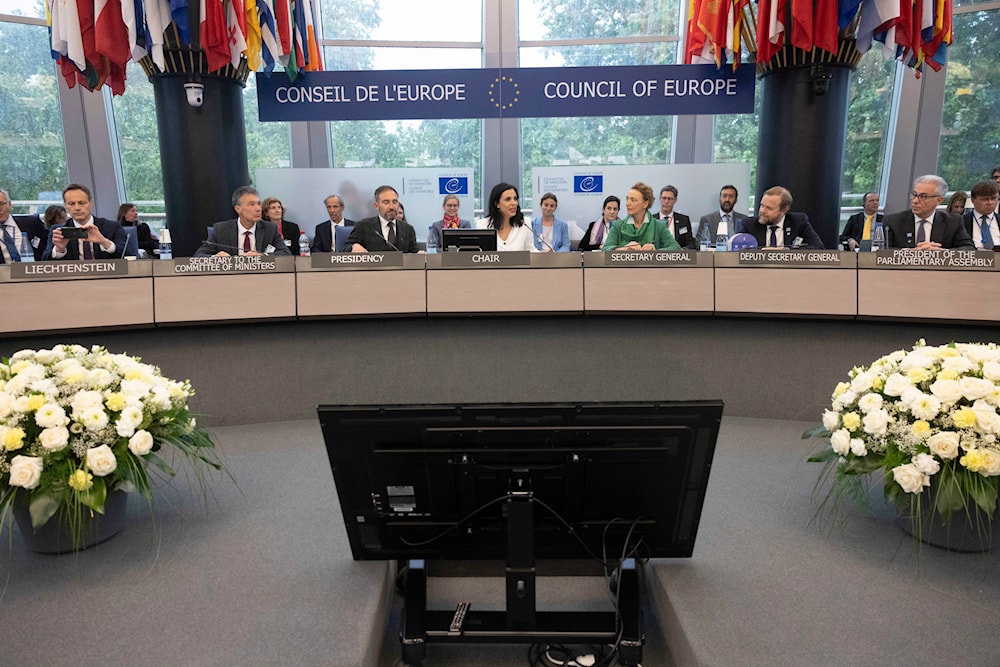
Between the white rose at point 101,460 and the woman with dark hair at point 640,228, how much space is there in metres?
2.99

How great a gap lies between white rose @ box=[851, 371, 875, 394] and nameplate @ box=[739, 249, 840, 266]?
118 centimetres

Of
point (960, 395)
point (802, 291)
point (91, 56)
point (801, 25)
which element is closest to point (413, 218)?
point (91, 56)

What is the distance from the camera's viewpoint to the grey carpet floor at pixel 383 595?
1440 mm

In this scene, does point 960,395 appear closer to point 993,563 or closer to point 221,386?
point 993,563

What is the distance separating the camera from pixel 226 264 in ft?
9.98

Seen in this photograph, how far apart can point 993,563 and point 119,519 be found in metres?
2.40

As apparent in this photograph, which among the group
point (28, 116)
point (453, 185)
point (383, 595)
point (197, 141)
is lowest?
point (383, 595)

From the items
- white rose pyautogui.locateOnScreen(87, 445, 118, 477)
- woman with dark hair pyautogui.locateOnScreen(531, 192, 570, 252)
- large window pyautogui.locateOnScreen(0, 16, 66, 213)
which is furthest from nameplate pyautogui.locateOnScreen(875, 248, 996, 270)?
large window pyautogui.locateOnScreen(0, 16, 66, 213)

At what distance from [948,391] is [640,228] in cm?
264

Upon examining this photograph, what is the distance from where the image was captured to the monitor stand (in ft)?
4.92

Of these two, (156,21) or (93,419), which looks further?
(156,21)

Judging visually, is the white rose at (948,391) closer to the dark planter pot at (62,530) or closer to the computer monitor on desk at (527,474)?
the computer monitor on desk at (527,474)

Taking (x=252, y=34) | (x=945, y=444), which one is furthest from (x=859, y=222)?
(x=945, y=444)

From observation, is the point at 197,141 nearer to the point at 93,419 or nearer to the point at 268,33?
the point at 268,33
